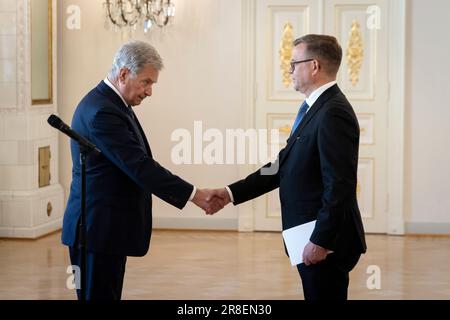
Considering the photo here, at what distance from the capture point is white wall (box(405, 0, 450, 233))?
26.0 feet

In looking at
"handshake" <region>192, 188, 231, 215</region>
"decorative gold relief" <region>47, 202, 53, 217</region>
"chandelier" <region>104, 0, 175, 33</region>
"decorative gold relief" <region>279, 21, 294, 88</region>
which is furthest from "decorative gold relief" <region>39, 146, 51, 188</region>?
"handshake" <region>192, 188, 231, 215</region>

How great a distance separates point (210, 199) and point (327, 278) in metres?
0.89

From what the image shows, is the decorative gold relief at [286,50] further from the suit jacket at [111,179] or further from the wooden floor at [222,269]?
the suit jacket at [111,179]

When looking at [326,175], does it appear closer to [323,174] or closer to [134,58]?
[323,174]

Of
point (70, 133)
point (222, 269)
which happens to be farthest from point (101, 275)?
point (222, 269)

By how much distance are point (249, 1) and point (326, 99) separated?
4782mm

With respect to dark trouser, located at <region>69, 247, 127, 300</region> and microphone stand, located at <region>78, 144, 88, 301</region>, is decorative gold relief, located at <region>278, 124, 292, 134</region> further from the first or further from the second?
microphone stand, located at <region>78, 144, 88, 301</region>

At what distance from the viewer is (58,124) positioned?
323cm

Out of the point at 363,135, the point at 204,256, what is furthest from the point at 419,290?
the point at 363,135

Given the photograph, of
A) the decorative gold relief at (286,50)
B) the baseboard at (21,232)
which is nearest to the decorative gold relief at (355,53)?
the decorative gold relief at (286,50)

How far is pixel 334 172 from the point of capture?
3299 millimetres

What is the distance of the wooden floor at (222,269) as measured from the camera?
582 centimetres

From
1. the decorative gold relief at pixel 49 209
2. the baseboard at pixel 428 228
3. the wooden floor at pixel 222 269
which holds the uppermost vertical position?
the decorative gold relief at pixel 49 209

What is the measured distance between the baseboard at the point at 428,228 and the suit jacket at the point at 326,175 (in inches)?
189
